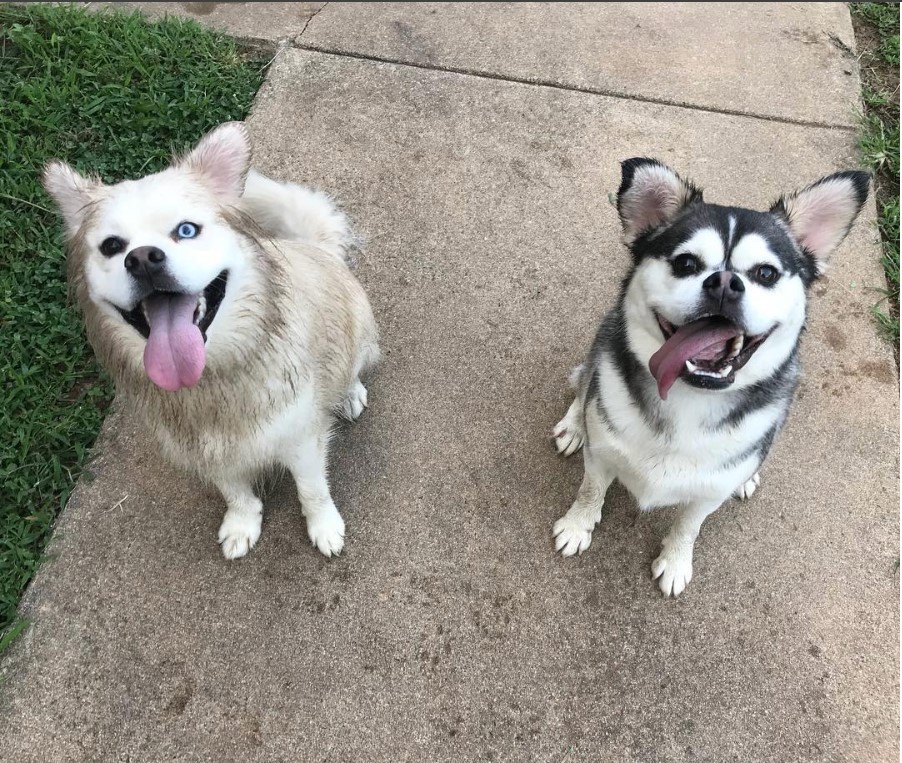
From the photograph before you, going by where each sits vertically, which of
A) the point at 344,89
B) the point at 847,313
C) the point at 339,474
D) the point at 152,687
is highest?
the point at 344,89

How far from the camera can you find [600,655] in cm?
270

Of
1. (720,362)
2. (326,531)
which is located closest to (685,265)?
(720,362)

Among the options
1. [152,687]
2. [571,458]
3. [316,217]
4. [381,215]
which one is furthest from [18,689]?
[381,215]

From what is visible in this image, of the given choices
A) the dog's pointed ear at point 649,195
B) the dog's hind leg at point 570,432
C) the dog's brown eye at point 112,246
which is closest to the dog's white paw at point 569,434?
the dog's hind leg at point 570,432

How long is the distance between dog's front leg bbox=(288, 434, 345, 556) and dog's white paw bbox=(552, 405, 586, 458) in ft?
3.56

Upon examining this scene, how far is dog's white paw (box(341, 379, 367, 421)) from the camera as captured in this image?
320 cm

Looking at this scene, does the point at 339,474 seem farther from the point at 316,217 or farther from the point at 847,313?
the point at 847,313

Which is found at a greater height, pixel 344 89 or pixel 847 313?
pixel 344 89

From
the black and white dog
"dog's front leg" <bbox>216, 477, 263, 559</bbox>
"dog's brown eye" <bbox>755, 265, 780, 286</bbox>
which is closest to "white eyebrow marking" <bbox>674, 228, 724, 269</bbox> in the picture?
the black and white dog

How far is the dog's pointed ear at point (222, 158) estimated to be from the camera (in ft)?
6.91

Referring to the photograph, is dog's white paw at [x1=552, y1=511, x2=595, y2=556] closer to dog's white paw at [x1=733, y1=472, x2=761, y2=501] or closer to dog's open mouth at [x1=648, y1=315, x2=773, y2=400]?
dog's white paw at [x1=733, y1=472, x2=761, y2=501]

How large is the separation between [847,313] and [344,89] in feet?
11.1

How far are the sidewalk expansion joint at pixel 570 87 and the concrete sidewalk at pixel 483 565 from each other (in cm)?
24

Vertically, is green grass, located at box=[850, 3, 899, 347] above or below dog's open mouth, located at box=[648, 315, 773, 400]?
below
